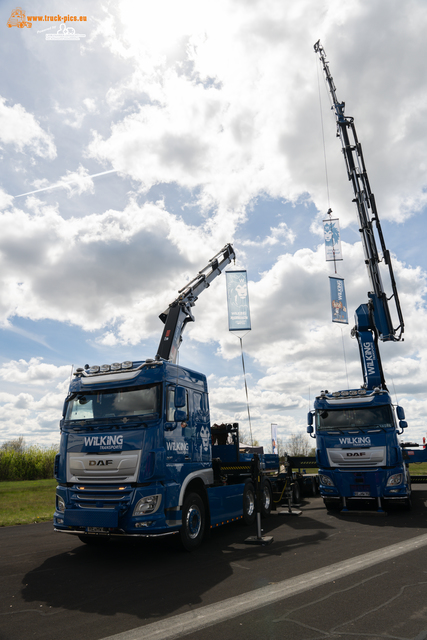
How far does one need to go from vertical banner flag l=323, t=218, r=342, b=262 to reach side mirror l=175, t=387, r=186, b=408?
1468 centimetres

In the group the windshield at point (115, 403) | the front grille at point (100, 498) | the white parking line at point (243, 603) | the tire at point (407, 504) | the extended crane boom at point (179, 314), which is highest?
the extended crane boom at point (179, 314)

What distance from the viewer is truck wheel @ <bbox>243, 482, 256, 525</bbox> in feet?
37.6

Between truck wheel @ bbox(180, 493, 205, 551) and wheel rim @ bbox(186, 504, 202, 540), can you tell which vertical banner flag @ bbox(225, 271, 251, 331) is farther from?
wheel rim @ bbox(186, 504, 202, 540)

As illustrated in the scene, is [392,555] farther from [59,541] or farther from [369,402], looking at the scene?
[59,541]

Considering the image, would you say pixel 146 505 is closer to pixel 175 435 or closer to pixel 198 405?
pixel 175 435

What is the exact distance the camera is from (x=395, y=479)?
12.5 metres

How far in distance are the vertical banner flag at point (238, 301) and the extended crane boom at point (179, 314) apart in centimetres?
93

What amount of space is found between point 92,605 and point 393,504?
11.6m

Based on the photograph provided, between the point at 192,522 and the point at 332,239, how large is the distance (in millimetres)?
16118

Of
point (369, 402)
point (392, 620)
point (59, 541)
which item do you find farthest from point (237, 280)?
point (392, 620)

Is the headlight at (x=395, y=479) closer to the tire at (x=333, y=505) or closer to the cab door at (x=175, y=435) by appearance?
the tire at (x=333, y=505)

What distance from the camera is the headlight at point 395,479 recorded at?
12.5 metres

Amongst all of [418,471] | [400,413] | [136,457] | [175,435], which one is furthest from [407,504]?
[418,471]

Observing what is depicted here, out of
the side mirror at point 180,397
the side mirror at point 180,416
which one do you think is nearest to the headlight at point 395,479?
the side mirror at point 180,416
